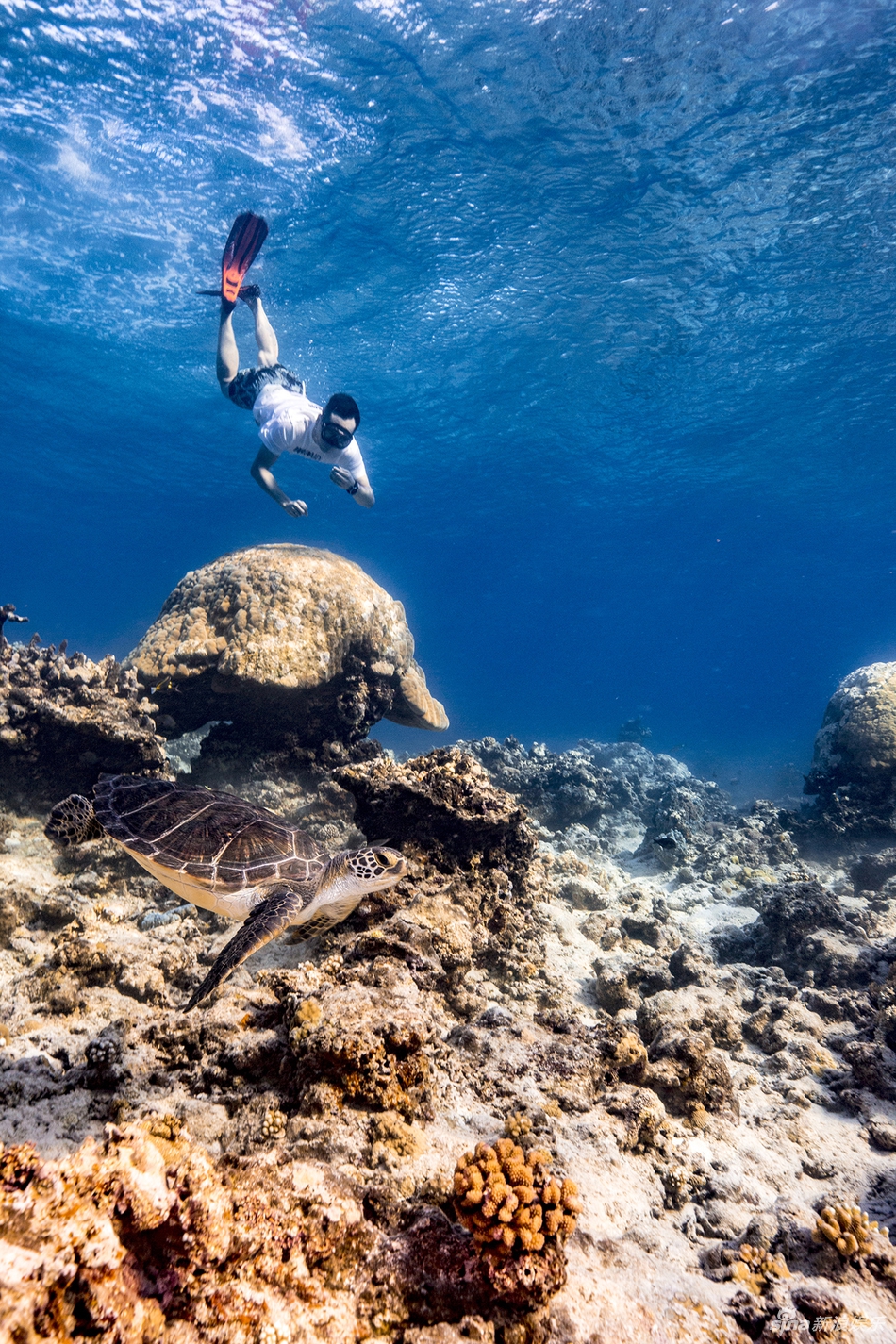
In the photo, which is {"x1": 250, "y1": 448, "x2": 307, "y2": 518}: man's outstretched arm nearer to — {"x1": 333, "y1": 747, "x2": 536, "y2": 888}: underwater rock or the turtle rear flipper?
{"x1": 333, "y1": 747, "x2": 536, "y2": 888}: underwater rock

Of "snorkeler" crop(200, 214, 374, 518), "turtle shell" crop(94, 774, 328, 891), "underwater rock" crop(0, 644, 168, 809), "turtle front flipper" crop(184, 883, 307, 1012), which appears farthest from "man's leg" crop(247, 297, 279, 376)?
"turtle front flipper" crop(184, 883, 307, 1012)

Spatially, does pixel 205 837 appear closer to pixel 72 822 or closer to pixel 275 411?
pixel 72 822

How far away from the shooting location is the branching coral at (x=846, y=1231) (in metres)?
2.02

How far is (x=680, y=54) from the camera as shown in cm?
955

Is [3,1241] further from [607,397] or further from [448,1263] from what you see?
[607,397]

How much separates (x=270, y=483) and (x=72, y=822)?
6005mm

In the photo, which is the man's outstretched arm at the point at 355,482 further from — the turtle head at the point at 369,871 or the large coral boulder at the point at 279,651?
the turtle head at the point at 369,871

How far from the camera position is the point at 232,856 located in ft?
12.3

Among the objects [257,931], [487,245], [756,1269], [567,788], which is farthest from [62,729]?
[487,245]

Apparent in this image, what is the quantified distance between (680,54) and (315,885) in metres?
15.1

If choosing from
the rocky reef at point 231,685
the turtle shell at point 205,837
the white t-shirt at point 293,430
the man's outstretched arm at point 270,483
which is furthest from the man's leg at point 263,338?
the turtle shell at point 205,837

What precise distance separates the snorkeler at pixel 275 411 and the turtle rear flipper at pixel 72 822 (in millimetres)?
5071

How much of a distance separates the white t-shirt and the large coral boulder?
69.6 inches

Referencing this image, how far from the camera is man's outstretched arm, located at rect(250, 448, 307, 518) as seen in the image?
7949mm
